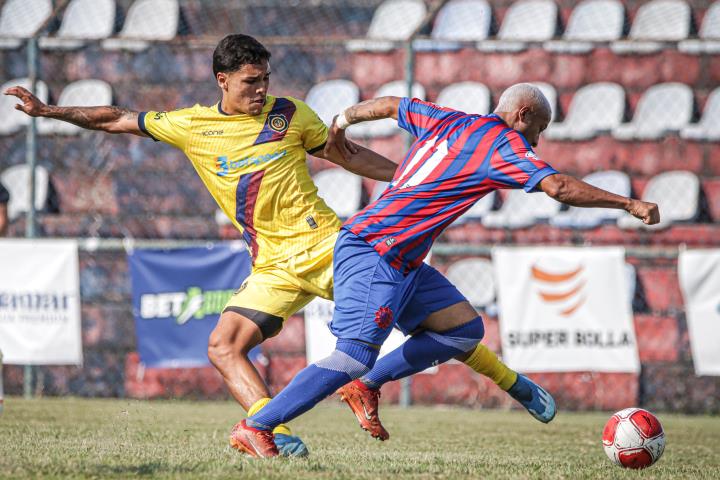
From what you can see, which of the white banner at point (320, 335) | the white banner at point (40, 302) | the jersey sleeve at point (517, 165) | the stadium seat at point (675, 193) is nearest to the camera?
the jersey sleeve at point (517, 165)

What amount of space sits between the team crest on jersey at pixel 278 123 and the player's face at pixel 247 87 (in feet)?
0.28

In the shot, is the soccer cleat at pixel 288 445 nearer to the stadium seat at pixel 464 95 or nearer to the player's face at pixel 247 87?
the player's face at pixel 247 87

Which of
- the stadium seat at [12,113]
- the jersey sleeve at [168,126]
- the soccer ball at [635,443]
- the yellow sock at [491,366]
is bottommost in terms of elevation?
the soccer ball at [635,443]

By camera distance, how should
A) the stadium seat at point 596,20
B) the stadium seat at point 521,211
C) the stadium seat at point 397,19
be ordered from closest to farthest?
the stadium seat at point 521,211, the stadium seat at point 596,20, the stadium seat at point 397,19

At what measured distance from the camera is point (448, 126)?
5281mm

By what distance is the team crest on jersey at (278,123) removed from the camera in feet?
19.4

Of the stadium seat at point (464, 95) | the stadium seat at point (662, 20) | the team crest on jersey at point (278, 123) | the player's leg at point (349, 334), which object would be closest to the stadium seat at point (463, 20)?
the stadium seat at point (464, 95)

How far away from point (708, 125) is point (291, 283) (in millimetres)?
8342

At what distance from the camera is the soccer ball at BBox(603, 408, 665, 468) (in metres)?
5.54

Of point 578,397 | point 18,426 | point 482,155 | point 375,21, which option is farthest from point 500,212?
point 482,155

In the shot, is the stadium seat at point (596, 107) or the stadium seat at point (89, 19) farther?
the stadium seat at point (89, 19)

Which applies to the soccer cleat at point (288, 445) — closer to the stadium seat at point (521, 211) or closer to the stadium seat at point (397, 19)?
the stadium seat at point (521, 211)

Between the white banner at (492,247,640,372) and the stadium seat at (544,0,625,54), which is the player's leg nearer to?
the white banner at (492,247,640,372)

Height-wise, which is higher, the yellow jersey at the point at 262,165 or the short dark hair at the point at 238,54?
the short dark hair at the point at 238,54
